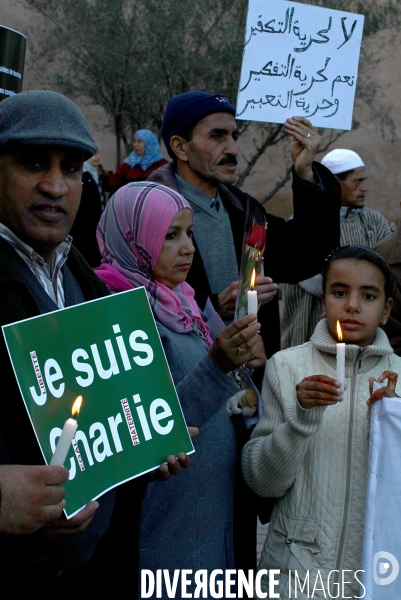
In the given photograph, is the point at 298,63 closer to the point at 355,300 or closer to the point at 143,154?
the point at 355,300

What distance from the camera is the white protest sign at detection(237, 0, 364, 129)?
3668mm

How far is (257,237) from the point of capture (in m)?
2.73

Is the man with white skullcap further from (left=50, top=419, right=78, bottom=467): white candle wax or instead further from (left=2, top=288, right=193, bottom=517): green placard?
(left=50, top=419, right=78, bottom=467): white candle wax

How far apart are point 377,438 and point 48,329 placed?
49.0 inches

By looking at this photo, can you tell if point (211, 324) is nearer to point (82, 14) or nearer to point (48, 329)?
point (48, 329)

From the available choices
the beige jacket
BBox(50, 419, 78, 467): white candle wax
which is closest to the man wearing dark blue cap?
the beige jacket

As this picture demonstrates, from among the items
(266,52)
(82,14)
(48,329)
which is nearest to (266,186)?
(82,14)

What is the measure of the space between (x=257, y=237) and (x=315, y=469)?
0.76 metres

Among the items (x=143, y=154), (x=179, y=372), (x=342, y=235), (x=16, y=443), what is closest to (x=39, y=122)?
(x=16, y=443)

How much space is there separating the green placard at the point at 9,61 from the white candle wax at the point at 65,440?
1796 millimetres

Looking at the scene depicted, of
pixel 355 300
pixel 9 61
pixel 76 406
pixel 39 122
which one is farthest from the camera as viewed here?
pixel 9 61

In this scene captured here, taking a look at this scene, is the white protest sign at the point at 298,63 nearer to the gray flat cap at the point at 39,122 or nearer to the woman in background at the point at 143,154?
the gray flat cap at the point at 39,122

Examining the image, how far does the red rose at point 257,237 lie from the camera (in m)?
2.71

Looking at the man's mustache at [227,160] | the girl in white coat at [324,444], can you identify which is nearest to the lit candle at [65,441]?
the girl in white coat at [324,444]
